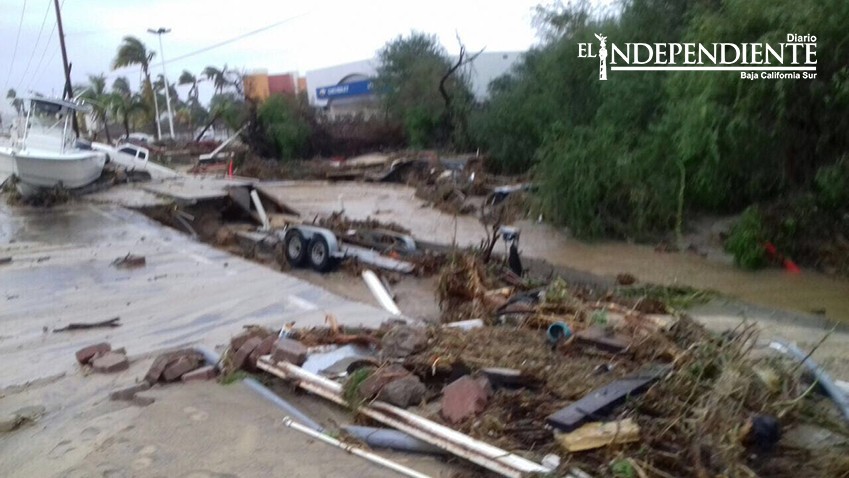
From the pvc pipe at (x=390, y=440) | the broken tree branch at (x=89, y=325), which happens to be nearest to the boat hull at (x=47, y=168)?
the broken tree branch at (x=89, y=325)

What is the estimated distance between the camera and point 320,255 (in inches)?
491

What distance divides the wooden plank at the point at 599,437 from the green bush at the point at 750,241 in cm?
829

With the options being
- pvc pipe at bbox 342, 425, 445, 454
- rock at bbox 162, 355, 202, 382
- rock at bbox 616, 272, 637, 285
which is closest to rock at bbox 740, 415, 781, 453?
pvc pipe at bbox 342, 425, 445, 454

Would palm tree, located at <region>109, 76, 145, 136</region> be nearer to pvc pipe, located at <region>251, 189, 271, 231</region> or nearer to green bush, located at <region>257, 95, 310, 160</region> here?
green bush, located at <region>257, 95, 310, 160</region>

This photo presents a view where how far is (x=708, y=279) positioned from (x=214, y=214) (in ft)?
38.5

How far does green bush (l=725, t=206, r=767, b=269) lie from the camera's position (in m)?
11.5

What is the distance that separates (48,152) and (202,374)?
1551 cm

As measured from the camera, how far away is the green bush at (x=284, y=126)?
32.8 m

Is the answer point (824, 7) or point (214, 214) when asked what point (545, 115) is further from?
point (824, 7)

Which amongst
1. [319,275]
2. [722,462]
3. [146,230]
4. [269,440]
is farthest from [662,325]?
[146,230]

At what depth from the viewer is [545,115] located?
65.7 ft

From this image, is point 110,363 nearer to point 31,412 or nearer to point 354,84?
point 31,412
